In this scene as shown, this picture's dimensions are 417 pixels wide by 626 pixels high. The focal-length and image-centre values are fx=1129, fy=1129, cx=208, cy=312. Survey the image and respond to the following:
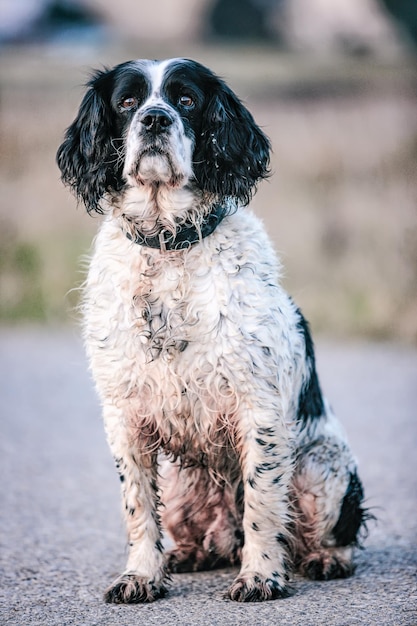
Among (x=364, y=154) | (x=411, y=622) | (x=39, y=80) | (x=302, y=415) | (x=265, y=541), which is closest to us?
Answer: (x=411, y=622)

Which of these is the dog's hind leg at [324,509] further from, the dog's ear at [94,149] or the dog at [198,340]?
the dog's ear at [94,149]

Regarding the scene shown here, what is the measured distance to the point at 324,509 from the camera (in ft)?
16.2

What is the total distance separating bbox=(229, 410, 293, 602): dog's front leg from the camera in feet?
15.0

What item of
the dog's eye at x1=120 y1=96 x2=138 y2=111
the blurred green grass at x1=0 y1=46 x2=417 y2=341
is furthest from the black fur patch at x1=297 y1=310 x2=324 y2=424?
the blurred green grass at x1=0 y1=46 x2=417 y2=341

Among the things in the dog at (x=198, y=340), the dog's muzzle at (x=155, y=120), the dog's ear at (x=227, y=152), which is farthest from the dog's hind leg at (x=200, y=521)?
the dog's muzzle at (x=155, y=120)

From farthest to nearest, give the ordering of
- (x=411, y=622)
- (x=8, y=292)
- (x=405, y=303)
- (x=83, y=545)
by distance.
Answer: (x=8, y=292) < (x=405, y=303) < (x=83, y=545) < (x=411, y=622)

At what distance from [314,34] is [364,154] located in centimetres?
524

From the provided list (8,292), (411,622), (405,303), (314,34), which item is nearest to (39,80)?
(314,34)

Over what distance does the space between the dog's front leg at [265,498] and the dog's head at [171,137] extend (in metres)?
1.00

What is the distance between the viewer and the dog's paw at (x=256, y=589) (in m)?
4.48

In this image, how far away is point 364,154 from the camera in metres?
17.2

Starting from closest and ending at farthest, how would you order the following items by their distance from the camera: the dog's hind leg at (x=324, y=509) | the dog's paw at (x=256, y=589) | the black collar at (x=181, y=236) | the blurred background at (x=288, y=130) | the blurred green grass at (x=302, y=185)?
the dog's paw at (x=256, y=589) < the black collar at (x=181, y=236) < the dog's hind leg at (x=324, y=509) < the blurred green grass at (x=302, y=185) < the blurred background at (x=288, y=130)

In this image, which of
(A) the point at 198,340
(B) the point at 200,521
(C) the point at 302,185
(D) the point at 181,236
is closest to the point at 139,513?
(B) the point at 200,521

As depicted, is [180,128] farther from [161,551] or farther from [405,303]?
[405,303]
